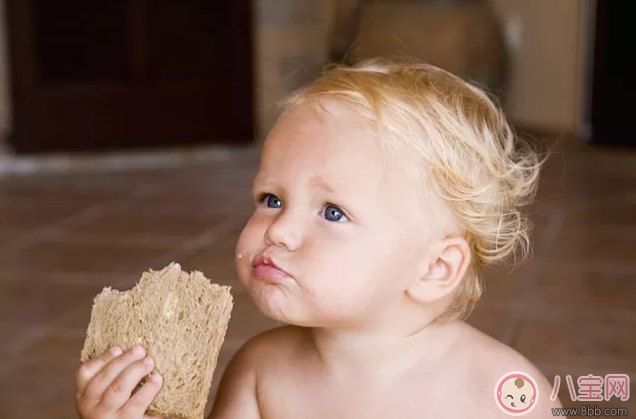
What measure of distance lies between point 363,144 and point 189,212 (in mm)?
2281

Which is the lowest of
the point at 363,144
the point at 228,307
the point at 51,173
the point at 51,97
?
the point at 51,173

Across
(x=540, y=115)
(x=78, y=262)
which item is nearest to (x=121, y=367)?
(x=78, y=262)

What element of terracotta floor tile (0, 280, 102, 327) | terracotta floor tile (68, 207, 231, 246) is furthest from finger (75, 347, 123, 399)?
terracotta floor tile (68, 207, 231, 246)

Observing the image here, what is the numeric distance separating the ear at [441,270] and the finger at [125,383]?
0.81ft

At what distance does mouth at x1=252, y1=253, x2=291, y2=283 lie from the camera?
868 mm

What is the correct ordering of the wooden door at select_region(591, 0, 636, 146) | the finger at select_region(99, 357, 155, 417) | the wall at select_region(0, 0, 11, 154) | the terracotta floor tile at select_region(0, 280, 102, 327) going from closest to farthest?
the finger at select_region(99, 357, 155, 417), the terracotta floor tile at select_region(0, 280, 102, 327), the wall at select_region(0, 0, 11, 154), the wooden door at select_region(591, 0, 636, 146)

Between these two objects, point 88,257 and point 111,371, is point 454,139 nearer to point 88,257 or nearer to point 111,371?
point 111,371

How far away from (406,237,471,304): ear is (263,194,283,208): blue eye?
0.46ft

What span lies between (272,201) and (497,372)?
0.90 ft

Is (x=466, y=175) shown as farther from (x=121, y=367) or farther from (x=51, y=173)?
(x=51, y=173)

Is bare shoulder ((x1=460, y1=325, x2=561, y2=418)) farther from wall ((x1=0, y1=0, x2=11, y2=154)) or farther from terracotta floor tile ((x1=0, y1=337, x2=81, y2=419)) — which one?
wall ((x1=0, y1=0, x2=11, y2=154))

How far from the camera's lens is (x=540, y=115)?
4.58 m

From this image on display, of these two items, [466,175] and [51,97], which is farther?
[51,97]

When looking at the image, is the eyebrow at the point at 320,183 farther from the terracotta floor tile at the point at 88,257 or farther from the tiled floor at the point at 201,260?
the terracotta floor tile at the point at 88,257
